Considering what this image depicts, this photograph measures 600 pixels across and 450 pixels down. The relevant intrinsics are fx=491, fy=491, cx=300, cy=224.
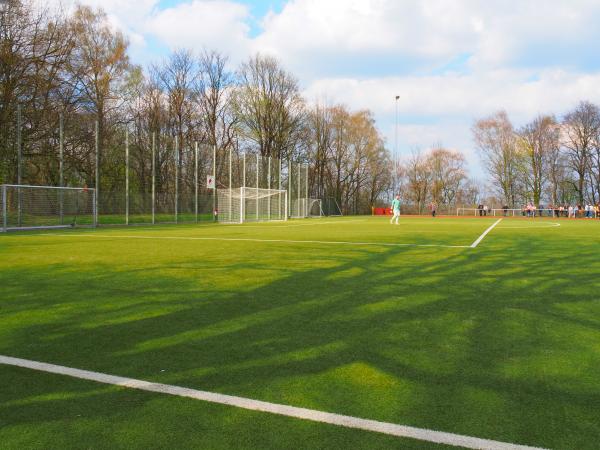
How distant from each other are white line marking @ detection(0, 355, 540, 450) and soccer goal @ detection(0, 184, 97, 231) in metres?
21.6

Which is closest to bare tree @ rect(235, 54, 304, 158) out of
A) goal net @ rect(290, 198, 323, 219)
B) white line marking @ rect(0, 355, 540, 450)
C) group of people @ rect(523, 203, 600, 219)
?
goal net @ rect(290, 198, 323, 219)

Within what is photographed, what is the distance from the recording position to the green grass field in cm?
296

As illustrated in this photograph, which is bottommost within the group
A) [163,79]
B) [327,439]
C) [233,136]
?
[327,439]

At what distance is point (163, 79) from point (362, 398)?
56.2m

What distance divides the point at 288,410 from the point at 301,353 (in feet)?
4.06

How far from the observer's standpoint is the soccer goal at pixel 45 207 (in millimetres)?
23266

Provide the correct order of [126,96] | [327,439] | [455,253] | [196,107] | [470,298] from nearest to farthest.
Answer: [327,439], [470,298], [455,253], [126,96], [196,107]

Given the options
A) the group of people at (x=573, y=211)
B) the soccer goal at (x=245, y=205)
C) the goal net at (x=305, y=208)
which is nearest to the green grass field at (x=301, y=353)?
the soccer goal at (x=245, y=205)

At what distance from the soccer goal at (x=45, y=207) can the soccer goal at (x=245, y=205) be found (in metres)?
11.2

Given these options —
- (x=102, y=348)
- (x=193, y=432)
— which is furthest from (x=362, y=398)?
(x=102, y=348)

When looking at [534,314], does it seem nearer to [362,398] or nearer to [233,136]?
[362,398]

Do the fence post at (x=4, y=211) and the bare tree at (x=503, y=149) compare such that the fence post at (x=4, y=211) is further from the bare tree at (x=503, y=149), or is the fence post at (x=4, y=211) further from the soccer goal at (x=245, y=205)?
the bare tree at (x=503, y=149)

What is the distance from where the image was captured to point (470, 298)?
22.9 ft

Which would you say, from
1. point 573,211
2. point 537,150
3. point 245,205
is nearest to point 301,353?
point 245,205
